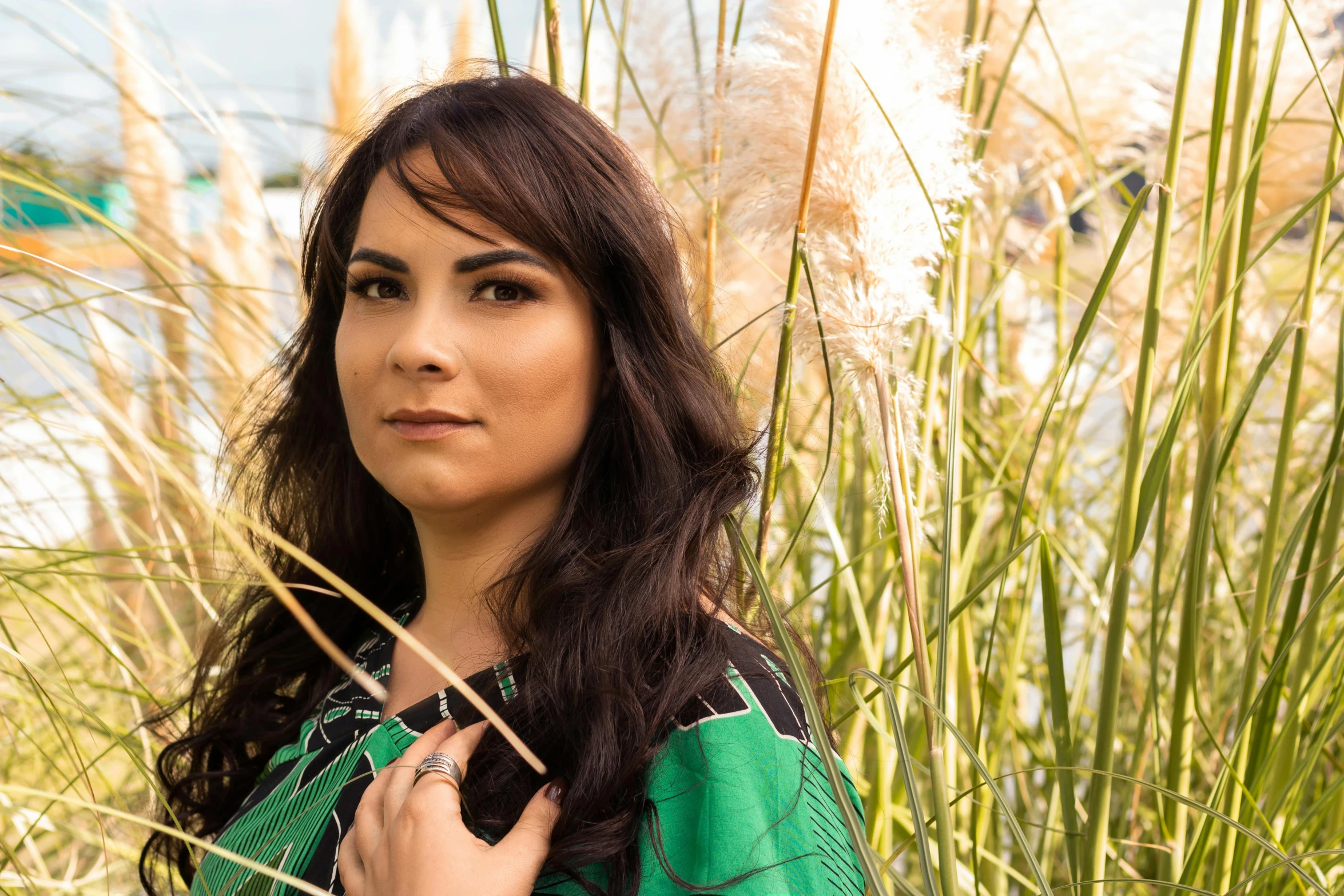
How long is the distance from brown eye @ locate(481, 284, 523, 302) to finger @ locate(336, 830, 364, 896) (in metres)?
0.51

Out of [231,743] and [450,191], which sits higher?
[450,191]

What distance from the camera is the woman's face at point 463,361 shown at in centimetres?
104

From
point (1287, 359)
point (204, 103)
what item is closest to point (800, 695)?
point (204, 103)

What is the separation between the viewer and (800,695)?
0.82m

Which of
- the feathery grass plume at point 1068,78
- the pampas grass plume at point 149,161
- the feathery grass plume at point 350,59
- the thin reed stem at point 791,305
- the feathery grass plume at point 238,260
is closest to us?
A: the thin reed stem at point 791,305

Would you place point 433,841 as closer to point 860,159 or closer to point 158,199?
point 860,159

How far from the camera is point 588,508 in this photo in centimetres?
115

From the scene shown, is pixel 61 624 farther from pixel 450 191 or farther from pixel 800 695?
pixel 800 695

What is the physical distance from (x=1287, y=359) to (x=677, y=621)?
1.60 meters

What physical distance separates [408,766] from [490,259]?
18.6 inches

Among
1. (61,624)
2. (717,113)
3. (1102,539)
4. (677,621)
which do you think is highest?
(717,113)

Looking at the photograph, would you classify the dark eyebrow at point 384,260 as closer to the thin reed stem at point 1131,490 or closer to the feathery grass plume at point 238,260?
the thin reed stem at point 1131,490

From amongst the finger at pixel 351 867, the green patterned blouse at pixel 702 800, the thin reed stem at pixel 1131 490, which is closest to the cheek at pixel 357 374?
the green patterned blouse at pixel 702 800

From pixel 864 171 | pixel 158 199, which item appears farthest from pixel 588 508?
pixel 158 199
